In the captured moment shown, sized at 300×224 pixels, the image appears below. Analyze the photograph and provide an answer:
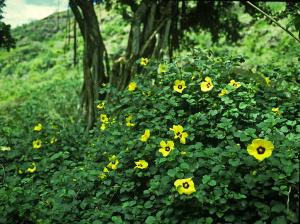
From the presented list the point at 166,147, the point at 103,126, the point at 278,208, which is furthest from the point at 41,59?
the point at 278,208

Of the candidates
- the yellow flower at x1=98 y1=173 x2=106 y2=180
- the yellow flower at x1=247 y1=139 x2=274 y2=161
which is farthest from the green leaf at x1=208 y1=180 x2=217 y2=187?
the yellow flower at x1=98 y1=173 x2=106 y2=180

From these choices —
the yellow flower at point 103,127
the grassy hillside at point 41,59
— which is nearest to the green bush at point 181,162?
the yellow flower at point 103,127

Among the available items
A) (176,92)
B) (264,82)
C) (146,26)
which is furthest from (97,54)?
(264,82)

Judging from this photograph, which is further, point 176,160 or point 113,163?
point 113,163

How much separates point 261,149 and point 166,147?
0.67 m

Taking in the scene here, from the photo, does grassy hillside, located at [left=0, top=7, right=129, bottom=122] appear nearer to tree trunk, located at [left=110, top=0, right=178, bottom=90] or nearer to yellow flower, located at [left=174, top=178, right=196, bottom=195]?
tree trunk, located at [left=110, top=0, right=178, bottom=90]

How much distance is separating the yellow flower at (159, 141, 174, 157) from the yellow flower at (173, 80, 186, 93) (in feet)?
2.43

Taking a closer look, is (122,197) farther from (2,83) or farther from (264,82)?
(2,83)

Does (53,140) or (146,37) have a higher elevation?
(146,37)

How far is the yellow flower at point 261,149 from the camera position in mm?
1952

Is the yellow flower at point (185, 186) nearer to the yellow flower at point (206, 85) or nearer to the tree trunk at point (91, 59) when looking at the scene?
the yellow flower at point (206, 85)

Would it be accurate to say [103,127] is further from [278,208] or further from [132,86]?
[278,208]

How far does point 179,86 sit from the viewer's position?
125 inches

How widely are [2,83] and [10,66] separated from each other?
2.74 m
